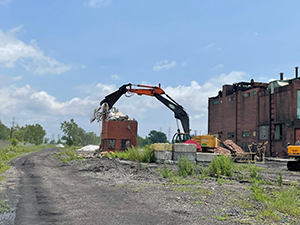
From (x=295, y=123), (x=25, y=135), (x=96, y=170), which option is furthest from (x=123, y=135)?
(x=25, y=135)

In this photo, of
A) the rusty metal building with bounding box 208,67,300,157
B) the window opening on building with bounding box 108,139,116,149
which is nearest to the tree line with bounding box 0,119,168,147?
the rusty metal building with bounding box 208,67,300,157

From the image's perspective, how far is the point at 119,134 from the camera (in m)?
32.3

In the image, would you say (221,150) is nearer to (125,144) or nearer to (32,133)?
(125,144)

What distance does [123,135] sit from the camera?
3244 cm

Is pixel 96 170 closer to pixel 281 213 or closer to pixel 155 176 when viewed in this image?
pixel 155 176

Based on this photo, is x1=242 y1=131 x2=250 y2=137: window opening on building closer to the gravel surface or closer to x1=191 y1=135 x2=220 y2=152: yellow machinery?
x1=191 y1=135 x2=220 y2=152: yellow machinery

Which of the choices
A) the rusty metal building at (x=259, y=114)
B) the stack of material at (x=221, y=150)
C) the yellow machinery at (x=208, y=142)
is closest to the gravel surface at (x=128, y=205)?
the yellow machinery at (x=208, y=142)

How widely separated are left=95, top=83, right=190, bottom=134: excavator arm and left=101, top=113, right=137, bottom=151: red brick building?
5402 millimetres

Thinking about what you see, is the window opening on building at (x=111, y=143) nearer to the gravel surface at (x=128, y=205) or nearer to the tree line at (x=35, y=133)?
the gravel surface at (x=128, y=205)

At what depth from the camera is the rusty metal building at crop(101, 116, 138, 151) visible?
31906 millimetres

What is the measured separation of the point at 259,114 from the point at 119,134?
74.2ft

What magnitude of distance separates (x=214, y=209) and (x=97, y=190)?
4.70m

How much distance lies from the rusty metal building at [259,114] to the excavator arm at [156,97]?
734 inches

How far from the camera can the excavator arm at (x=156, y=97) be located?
26453 millimetres
